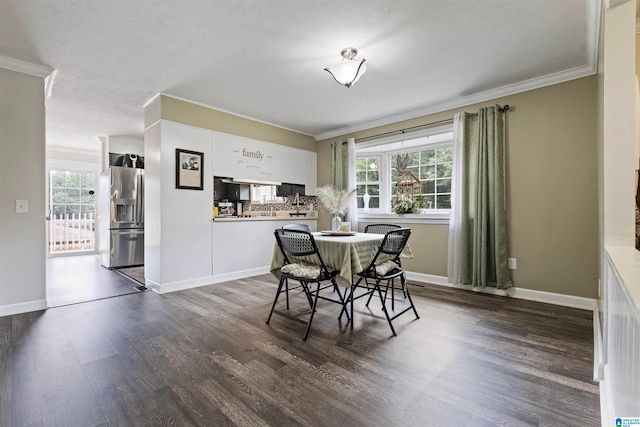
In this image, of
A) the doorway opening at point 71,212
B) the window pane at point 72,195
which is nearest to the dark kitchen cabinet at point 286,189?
the doorway opening at point 71,212

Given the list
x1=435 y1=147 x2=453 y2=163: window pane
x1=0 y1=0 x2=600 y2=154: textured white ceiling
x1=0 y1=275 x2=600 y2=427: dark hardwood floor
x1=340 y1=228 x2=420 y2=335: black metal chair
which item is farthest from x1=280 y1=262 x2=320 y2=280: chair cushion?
x1=435 y1=147 x2=453 y2=163: window pane

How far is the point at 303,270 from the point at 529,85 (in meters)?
3.24

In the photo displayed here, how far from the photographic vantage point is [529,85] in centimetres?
342

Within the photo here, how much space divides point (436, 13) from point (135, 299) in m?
4.08

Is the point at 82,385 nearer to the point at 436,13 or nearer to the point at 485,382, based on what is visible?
the point at 485,382

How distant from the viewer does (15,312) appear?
300cm

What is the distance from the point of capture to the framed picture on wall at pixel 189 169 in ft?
13.0

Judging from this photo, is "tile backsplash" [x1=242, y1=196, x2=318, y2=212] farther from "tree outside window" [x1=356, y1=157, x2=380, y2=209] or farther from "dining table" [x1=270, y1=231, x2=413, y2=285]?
"dining table" [x1=270, y1=231, x2=413, y2=285]

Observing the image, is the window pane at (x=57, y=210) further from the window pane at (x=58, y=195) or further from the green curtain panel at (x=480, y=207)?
the green curtain panel at (x=480, y=207)

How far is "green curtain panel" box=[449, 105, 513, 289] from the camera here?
141 inches

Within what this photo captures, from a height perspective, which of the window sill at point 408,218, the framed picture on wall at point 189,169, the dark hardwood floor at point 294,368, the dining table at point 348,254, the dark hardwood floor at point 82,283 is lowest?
the dark hardwood floor at point 294,368

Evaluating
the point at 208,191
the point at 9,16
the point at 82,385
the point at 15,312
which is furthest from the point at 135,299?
the point at 9,16

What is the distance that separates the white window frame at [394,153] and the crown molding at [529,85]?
0.26 metres

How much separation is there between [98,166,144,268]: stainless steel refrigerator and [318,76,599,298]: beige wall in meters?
5.99
